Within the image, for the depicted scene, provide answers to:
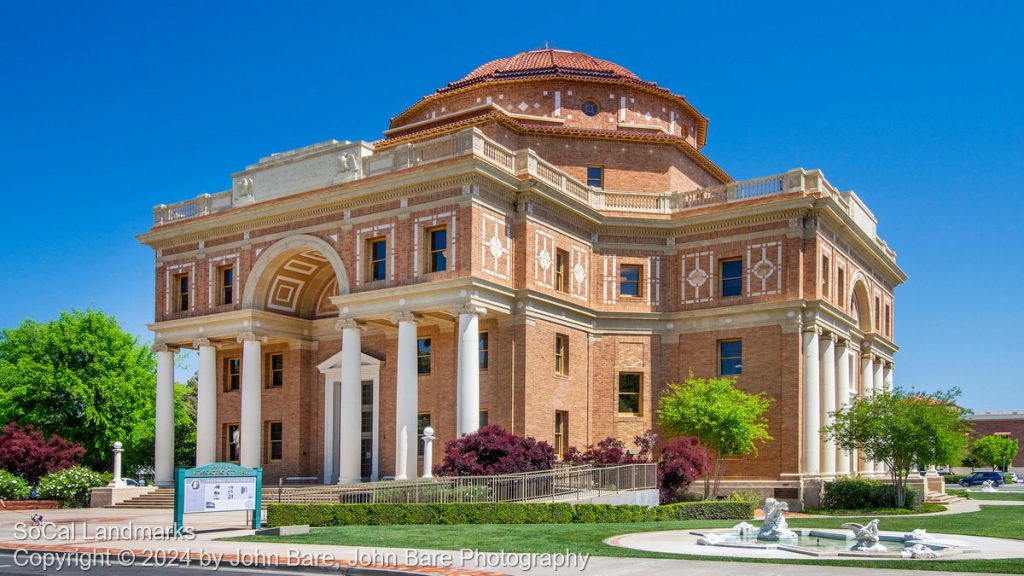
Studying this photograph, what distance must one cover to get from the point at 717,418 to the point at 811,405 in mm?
4305

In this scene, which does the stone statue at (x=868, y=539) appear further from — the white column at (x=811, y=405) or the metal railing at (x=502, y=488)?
the white column at (x=811, y=405)

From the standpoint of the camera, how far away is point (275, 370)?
157 feet

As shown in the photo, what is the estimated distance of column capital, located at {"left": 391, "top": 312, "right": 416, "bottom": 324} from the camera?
128 ft

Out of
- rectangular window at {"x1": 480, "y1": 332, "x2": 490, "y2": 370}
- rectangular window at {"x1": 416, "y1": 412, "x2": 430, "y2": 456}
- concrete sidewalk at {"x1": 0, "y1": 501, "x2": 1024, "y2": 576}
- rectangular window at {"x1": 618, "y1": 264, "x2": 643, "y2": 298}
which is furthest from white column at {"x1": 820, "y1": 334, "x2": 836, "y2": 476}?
concrete sidewalk at {"x1": 0, "y1": 501, "x2": 1024, "y2": 576}

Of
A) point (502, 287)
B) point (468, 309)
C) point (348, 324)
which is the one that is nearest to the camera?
point (468, 309)

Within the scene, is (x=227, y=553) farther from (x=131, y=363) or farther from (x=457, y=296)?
(x=131, y=363)

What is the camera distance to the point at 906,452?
130 feet

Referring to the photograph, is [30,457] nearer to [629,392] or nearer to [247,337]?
[247,337]

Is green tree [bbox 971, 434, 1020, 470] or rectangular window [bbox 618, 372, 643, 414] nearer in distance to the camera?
rectangular window [bbox 618, 372, 643, 414]

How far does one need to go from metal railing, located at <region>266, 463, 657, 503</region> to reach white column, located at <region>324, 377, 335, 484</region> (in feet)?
23.7

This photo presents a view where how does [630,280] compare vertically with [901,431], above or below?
above

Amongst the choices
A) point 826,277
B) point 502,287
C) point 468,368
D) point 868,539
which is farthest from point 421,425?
point 868,539

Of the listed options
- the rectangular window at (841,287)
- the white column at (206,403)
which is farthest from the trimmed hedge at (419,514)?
the rectangular window at (841,287)

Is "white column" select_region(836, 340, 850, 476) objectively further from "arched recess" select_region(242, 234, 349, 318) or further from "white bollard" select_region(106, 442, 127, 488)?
"white bollard" select_region(106, 442, 127, 488)
